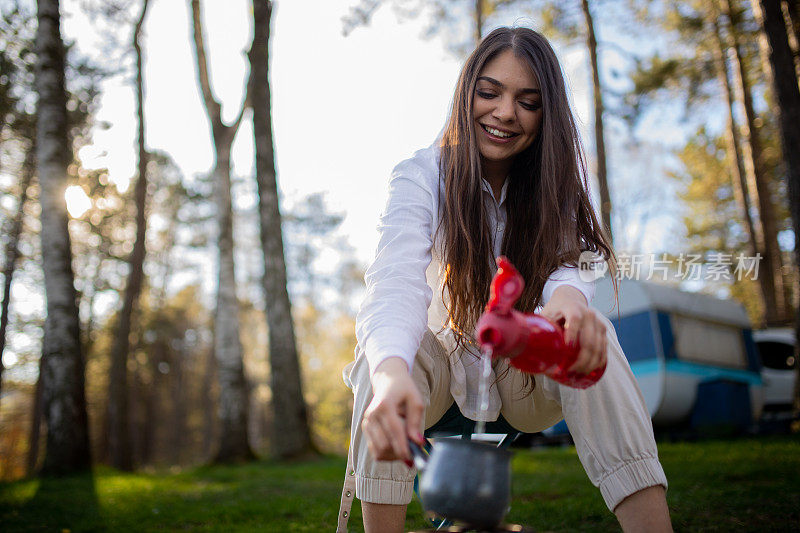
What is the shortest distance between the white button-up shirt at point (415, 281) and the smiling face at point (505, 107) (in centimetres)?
14

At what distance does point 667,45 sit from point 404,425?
12.7 metres

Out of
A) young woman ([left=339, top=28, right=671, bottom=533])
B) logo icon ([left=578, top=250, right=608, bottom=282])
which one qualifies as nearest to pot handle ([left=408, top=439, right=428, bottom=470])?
young woman ([left=339, top=28, right=671, bottom=533])

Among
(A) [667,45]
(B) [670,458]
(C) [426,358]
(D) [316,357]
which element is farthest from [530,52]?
(D) [316,357]

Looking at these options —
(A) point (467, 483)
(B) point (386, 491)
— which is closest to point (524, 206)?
(B) point (386, 491)

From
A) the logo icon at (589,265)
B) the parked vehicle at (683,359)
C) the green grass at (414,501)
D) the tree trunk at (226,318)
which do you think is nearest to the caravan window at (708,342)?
the parked vehicle at (683,359)

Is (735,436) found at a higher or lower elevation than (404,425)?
lower

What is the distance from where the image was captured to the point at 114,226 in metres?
16.8

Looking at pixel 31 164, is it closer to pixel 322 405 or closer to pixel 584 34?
pixel 584 34

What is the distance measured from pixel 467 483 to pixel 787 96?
7.33 meters

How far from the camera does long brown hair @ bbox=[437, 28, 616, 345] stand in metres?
1.76

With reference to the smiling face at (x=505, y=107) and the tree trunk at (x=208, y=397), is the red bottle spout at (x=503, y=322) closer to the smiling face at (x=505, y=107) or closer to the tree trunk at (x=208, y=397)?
the smiling face at (x=505, y=107)

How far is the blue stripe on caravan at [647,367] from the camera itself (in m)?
7.86

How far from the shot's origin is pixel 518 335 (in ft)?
3.78

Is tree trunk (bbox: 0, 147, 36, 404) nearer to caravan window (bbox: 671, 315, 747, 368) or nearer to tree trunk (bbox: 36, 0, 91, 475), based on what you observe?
tree trunk (bbox: 36, 0, 91, 475)
